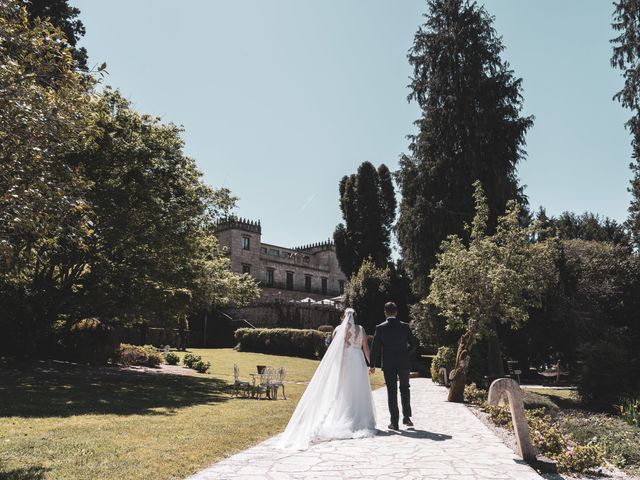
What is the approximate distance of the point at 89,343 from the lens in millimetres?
23312

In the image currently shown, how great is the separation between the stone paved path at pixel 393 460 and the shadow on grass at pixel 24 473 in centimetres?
184

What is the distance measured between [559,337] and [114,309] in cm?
2055

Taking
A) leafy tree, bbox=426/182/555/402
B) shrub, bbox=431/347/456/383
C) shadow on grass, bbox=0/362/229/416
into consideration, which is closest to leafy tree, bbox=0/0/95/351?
shadow on grass, bbox=0/362/229/416

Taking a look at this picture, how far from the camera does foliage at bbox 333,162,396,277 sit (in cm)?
4909

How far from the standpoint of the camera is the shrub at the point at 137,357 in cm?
2461

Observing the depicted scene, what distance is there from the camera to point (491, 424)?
10328 mm

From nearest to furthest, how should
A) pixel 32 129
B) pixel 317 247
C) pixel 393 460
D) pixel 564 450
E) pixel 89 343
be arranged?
pixel 393 460, pixel 564 450, pixel 32 129, pixel 89 343, pixel 317 247

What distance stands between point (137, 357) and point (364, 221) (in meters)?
29.6

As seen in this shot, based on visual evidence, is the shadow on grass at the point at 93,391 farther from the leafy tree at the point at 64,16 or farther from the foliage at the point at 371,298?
the foliage at the point at 371,298

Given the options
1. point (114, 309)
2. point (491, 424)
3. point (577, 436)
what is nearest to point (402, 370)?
point (491, 424)

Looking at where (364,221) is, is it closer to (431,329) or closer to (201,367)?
(431,329)

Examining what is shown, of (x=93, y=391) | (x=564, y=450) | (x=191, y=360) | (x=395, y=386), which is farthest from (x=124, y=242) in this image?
(x=564, y=450)

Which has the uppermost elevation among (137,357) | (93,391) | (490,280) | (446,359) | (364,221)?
(364,221)

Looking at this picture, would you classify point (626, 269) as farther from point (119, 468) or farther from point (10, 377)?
point (10, 377)
